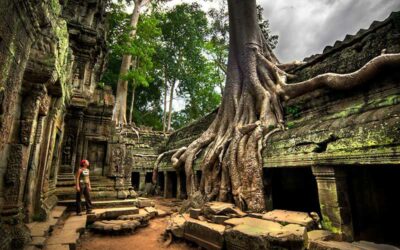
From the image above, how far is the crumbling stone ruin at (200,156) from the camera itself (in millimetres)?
2602

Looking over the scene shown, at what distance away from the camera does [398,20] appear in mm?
4102

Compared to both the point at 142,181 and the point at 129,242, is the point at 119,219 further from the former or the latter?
the point at 142,181

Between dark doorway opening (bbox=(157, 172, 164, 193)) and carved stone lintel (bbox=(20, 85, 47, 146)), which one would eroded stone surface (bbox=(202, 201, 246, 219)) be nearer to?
carved stone lintel (bbox=(20, 85, 47, 146))

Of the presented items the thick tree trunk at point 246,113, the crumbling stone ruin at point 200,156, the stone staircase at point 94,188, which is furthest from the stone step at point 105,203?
the thick tree trunk at point 246,113

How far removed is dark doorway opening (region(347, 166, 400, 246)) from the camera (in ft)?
12.3

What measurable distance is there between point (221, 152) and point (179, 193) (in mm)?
4284

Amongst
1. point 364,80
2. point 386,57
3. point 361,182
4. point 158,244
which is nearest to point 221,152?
point 158,244

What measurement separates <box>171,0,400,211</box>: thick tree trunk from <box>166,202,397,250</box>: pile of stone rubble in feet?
2.27

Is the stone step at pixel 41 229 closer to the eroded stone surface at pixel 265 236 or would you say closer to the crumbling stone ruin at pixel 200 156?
the crumbling stone ruin at pixel 200 156

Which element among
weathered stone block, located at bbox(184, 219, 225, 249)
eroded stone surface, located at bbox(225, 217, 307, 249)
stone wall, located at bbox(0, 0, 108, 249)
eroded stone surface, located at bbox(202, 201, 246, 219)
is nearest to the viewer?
stone wall, located at bbox(0, 0, 108, 249)

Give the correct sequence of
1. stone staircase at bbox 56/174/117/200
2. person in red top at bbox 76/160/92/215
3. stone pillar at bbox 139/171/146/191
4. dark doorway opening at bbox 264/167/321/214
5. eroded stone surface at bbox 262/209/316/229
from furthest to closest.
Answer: stone pillar at bbox 139/171/146/191, stone staircase at bbox 56/174/117/200, dark doorway opening at bbox 264/167/321/214, person in red top at bbox 76/160/92/215, eroded stone surface at bbox 262/209/316/229

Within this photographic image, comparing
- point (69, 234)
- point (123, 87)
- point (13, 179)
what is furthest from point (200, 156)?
point (123, 87)

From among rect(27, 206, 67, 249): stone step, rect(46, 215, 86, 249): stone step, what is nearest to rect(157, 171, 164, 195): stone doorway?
rect(46, 215, 86, 249): stone step

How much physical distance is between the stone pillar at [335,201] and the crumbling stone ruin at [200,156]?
0.01 m
